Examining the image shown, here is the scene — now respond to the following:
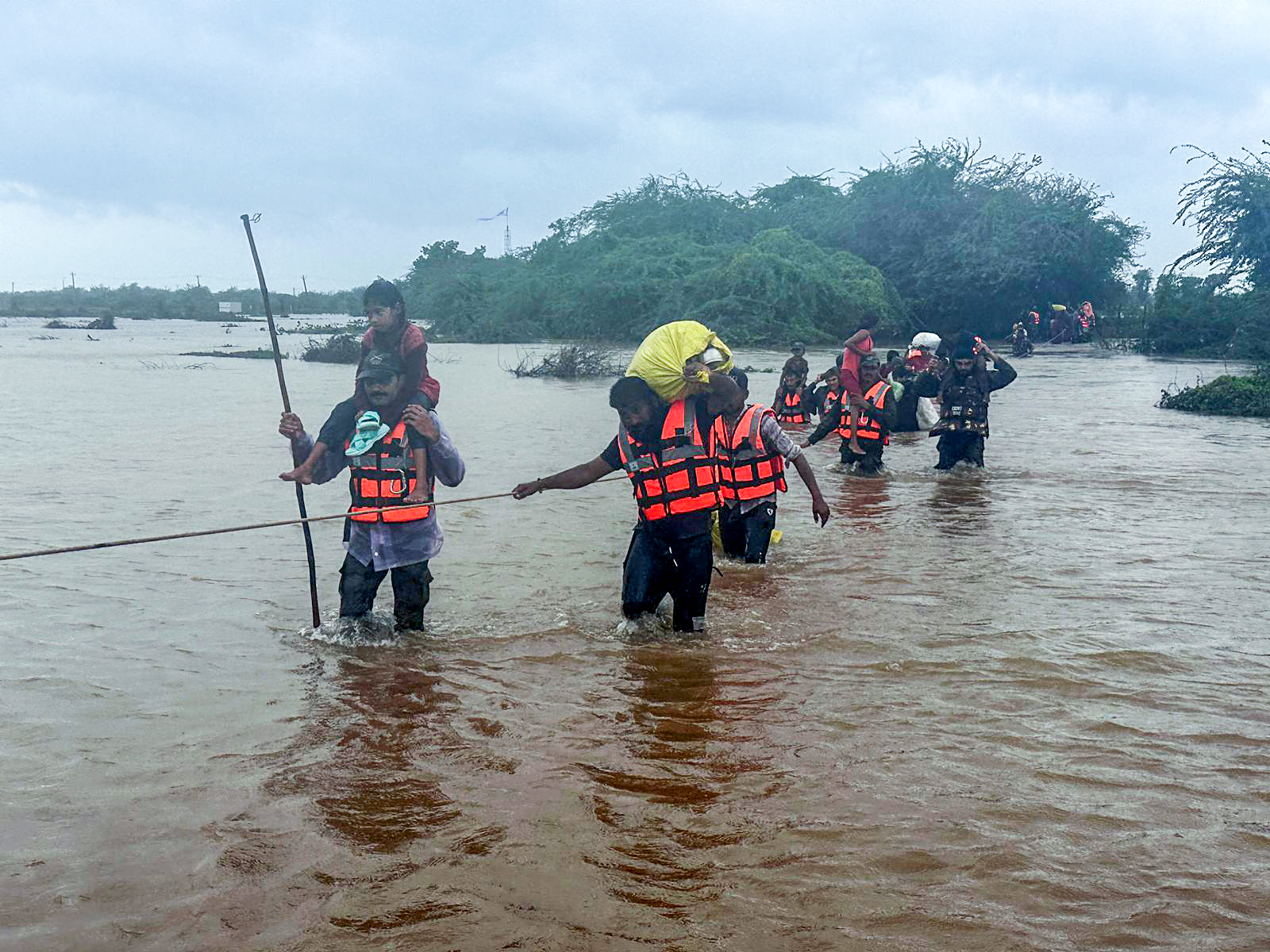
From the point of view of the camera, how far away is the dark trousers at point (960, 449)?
12852 millimetres

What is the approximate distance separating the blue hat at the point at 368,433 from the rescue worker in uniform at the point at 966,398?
7375mm

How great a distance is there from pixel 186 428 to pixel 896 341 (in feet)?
96.8

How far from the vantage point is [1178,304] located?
121 ft

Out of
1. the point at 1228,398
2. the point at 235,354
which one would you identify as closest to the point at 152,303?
the point at 235,354

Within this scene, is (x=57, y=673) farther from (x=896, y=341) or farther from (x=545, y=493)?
(x=896, y=341)

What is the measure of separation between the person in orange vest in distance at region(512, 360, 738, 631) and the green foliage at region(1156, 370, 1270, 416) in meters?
16.9

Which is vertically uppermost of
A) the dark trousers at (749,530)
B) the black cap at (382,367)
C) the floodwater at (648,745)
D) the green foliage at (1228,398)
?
the black cap at (382,367)

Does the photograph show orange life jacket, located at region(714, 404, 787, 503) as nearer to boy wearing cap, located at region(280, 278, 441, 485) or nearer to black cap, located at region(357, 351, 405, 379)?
boy wearing cap, located at region(280, 278, 441, 485)

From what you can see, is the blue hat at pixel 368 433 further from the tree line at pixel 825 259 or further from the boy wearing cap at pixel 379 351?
the tree line at pixel 825 259

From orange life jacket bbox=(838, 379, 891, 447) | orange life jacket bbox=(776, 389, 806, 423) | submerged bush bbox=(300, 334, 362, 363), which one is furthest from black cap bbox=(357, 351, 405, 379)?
submerged bush bbox=(300, 334, 362, 363)

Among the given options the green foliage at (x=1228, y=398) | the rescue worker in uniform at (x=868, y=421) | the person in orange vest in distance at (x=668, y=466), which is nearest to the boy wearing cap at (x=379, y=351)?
the person in orange vest in distance at (x=668, y=466)

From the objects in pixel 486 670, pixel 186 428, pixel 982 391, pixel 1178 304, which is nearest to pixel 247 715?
pixel 486 670

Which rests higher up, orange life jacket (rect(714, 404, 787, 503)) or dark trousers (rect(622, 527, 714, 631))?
orange life jacket (rect(714, 404, 787, 503))

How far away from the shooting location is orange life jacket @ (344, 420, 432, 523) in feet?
19.9
